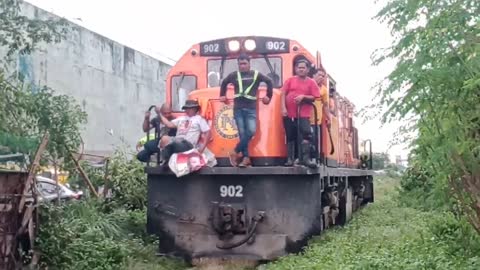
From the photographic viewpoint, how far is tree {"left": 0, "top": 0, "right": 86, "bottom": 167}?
1050cm

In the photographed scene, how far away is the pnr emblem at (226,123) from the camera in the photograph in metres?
10.1

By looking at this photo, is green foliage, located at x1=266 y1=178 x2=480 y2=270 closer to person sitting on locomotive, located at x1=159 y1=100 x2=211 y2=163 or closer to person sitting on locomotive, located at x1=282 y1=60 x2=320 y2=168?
person sitting on locomotive, located at x1=282 y1=60 x2=320 y2=168

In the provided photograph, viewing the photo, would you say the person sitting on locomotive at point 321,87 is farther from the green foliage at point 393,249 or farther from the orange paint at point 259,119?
the green foliage at point 393,249

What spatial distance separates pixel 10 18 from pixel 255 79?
12.3 ft

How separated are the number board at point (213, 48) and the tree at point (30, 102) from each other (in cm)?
220

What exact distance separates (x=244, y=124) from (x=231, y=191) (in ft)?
2.99

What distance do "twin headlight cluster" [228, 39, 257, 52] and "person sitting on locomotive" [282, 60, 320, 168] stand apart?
897 millimetres

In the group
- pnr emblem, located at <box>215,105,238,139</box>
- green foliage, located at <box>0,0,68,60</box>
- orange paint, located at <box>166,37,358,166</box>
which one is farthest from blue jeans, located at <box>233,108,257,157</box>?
green foliage, located at <box>0,0,68,60</box>

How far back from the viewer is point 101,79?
96.7ft

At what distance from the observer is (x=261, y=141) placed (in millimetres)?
10023

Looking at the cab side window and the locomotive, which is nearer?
the locomotive

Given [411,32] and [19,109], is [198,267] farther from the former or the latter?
[411,32]

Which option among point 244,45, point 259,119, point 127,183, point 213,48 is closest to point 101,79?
point 127,183

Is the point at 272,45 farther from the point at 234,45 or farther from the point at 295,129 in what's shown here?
the point at 295,129
